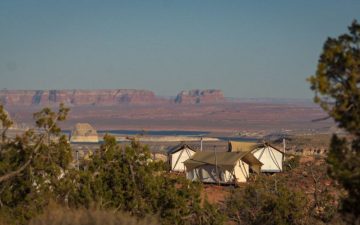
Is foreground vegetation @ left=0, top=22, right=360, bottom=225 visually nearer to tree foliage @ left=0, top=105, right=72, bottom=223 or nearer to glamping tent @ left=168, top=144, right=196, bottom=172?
tree foliage @ left=0, top=105, right=72, bottom=223

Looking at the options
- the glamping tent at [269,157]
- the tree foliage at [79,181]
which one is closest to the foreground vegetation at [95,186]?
the tree foliage at [79,181]

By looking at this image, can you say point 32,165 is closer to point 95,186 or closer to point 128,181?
point 95,186

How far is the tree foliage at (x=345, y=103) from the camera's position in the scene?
10.1m

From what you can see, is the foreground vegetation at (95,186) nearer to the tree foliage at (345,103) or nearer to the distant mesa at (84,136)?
the tree foliage at (345,103)

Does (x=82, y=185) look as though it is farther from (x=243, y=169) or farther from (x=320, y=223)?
(x=243, y=169)

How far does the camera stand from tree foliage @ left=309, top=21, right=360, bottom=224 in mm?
10117

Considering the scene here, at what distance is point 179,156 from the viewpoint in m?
48.1

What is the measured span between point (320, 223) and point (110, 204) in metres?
7.73

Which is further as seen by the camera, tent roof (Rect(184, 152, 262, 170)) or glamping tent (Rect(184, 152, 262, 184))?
tent roof (Rect(184, 152, 262, 170))

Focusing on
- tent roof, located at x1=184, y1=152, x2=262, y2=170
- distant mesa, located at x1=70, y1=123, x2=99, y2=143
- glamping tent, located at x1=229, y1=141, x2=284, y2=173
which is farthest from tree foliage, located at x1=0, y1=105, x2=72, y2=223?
distant mesa, located at x1=70, y1=123, x2=99, y2=143

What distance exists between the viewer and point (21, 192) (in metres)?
17.3

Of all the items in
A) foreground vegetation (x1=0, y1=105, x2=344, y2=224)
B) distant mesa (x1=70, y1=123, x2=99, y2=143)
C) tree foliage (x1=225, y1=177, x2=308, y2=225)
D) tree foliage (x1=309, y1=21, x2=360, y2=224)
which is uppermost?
tree foliage (x1=309, y1=21, x2=360, y2=224)

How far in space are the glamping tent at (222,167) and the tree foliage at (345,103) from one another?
30.8 metres

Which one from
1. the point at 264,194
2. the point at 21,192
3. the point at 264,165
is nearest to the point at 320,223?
the point at 264,194
